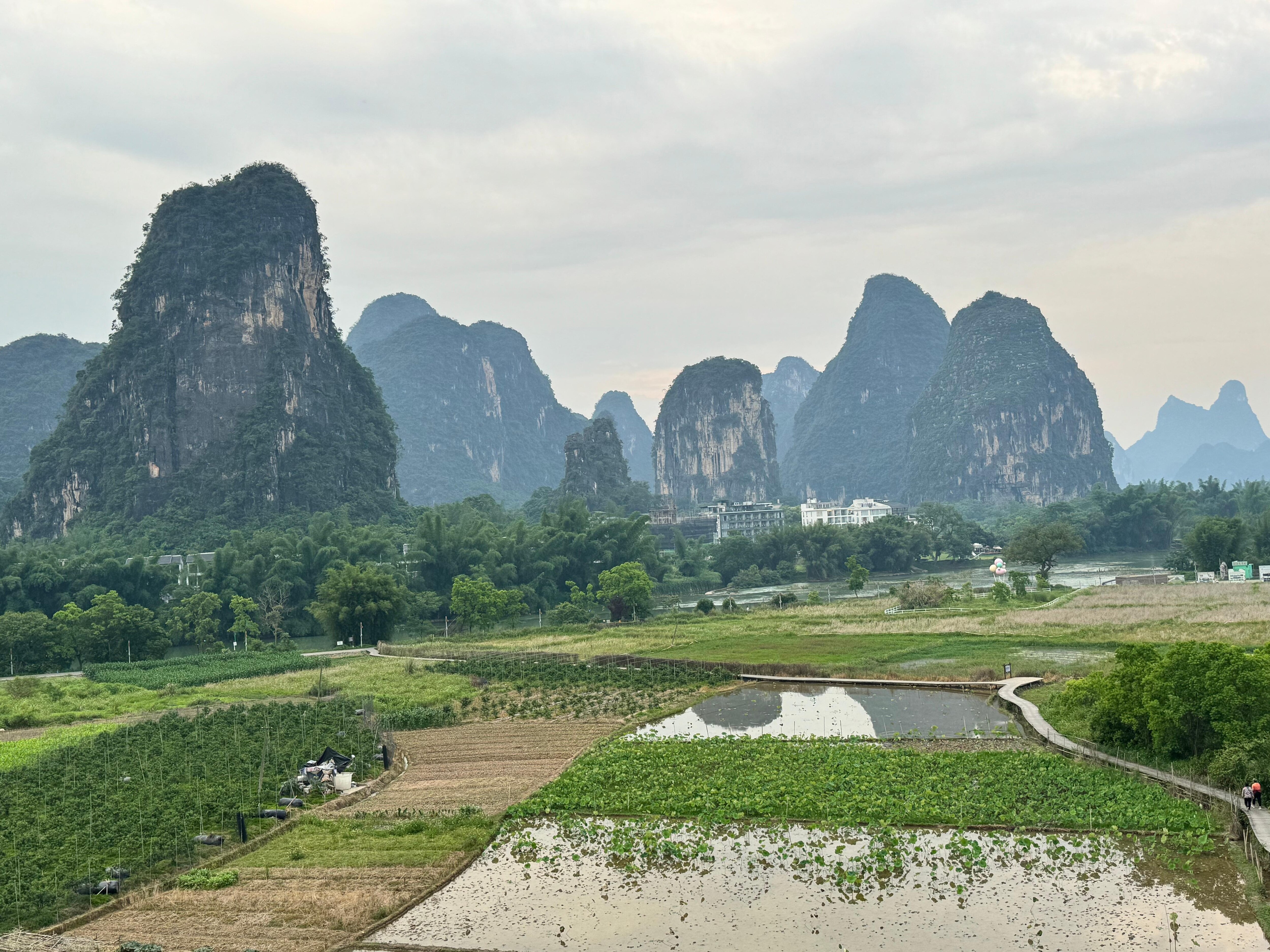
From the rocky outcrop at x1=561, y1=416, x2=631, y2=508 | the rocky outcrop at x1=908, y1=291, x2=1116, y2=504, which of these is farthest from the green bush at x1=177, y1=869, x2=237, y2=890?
the rocky outcrop at x1=908, y1=291, x2=1116, y2=504

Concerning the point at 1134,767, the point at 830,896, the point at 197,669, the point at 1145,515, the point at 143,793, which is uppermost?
the point at 1145,515

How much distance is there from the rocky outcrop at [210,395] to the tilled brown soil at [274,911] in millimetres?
68608

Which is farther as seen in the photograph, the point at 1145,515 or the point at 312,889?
the point at 1145,515

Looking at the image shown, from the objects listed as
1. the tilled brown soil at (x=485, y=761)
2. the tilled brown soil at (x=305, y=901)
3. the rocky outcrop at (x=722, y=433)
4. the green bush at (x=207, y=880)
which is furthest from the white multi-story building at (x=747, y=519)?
the green bush at (x=207, y=880)

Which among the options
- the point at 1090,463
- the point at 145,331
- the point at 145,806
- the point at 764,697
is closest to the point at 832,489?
the point at 1090,463

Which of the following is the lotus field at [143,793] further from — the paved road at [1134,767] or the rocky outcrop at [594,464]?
the rocky outcrop at [594,464]

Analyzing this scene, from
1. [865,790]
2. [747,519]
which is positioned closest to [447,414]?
[747,519]

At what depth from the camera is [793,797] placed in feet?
59.0

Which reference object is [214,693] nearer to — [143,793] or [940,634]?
[143,793]

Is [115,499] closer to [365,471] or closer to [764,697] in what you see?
[365,471]

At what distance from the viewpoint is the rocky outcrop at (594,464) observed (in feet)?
405

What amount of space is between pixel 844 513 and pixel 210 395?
6205 cm

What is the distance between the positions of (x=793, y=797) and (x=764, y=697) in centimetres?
1154

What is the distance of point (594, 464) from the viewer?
409ft
